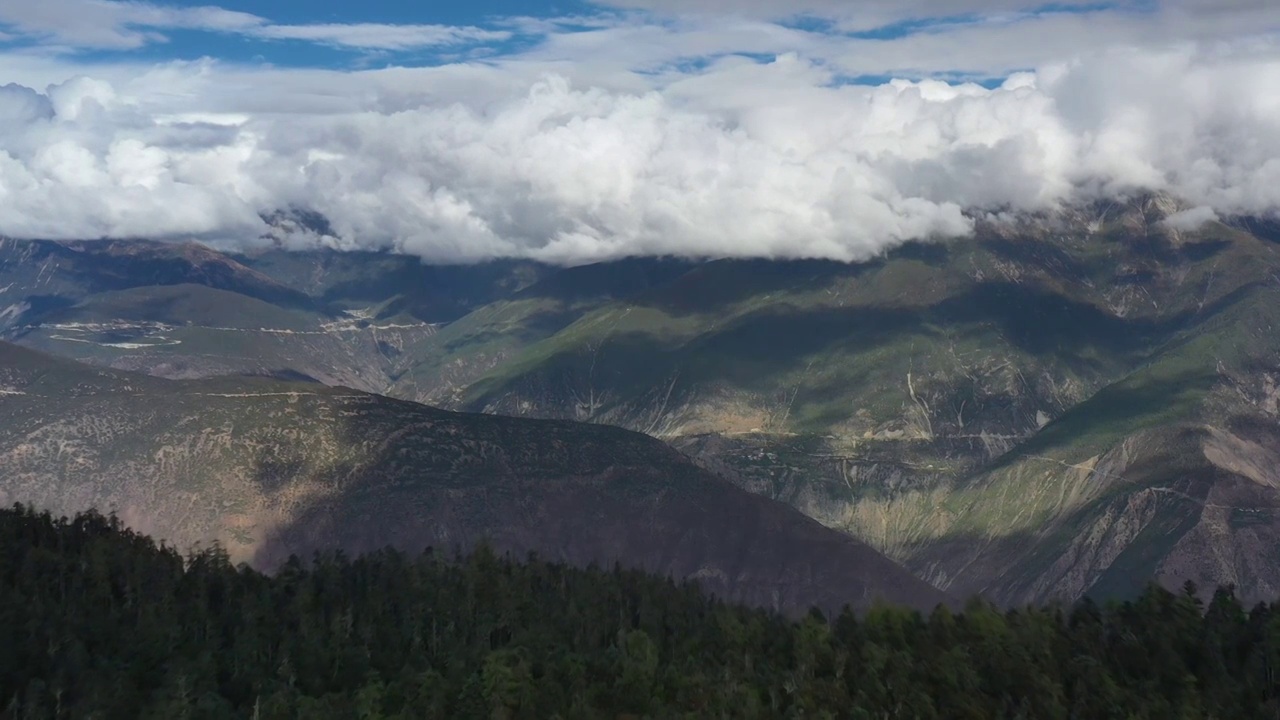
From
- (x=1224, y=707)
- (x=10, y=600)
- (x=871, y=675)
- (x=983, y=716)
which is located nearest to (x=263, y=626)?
(x=10, y=600)

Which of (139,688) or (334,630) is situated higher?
(139,688)

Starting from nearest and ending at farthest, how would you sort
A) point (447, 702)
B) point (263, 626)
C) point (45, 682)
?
point (45, 682) → point (447, 702) → point (263, 626)

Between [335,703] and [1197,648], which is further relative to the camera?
[1197,648]

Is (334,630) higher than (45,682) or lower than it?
lower

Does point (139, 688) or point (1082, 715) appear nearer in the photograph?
point (139, 688)

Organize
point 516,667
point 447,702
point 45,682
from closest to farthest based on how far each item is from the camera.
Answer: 1. point 45,682
2. point 447,702
3. point 516,667

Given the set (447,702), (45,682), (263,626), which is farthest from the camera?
(263,626)

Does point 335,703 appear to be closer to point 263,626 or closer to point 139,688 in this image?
point 139,688

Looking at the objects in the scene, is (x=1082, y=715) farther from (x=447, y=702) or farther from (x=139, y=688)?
(x=139, y=688)

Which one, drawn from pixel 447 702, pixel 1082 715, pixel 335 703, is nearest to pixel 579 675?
pixel 447 702
